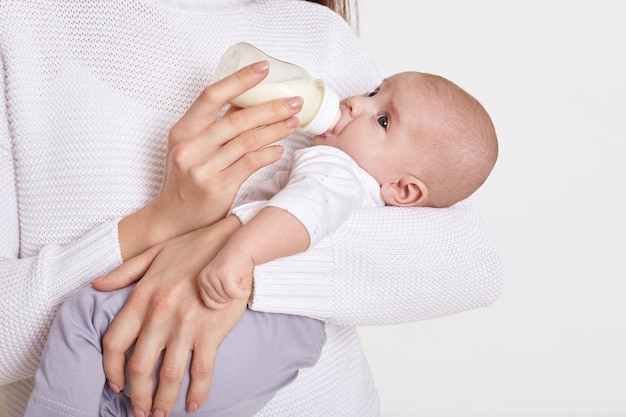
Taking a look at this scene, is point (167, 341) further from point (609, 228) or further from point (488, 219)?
point (609, 228)

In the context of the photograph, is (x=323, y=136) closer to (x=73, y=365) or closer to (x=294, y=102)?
(x=294, y=102)

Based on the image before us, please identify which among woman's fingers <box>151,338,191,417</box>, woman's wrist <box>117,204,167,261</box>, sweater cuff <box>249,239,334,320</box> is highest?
woman's wrist <box>117,204,167,261</box>

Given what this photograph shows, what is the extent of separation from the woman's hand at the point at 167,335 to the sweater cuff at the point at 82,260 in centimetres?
5

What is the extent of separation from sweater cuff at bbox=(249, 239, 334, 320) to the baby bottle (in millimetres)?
212

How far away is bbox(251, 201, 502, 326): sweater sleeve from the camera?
1.11 meters

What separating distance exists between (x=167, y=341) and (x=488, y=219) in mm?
1568

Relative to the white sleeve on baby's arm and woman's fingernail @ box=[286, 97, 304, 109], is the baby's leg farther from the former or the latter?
woman's fingernail @ box=[286, 97, 304, 109]

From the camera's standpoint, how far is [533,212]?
2.42 metres

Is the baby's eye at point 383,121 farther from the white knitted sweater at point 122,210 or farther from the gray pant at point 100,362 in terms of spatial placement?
the gray pant at point 100,362

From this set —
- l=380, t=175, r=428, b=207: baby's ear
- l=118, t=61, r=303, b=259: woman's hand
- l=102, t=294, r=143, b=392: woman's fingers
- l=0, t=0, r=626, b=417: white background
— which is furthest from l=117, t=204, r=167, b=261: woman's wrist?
l=0, t=0, r=626, b=417: white background

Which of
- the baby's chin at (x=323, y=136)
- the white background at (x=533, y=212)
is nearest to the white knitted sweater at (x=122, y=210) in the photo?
the baby's chin at (x=323, y=136)

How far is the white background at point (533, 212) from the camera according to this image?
2.32 meters

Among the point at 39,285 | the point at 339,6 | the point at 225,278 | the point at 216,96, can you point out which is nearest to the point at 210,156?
the point at 216,96

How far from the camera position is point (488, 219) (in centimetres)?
242
